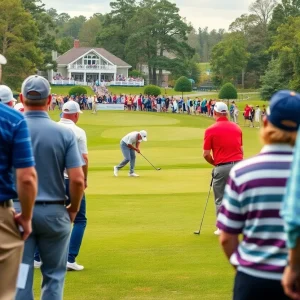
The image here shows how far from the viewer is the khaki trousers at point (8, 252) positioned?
17.6ft

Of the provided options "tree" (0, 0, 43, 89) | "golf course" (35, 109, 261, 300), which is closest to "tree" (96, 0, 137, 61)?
"tree" (0, 0, 43, 89)

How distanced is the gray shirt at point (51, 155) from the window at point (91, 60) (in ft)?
403

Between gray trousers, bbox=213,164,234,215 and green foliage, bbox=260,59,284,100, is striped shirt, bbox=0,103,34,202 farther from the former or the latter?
green foliage, bbox=260,59,284,100

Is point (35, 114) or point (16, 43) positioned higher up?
point (35, 114)

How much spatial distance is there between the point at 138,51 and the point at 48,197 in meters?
122

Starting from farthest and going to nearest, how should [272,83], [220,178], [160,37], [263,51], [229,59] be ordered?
[160,37] → [263,51] → [229,59] → [272,83] → [220,178]

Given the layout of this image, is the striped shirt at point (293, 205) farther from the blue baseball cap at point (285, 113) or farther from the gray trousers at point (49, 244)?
the gray trousers at point (49, 244)

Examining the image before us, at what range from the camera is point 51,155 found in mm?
6629

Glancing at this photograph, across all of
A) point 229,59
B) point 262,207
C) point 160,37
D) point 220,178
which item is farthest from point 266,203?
point 160,37

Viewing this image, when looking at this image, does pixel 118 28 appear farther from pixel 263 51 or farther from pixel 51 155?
pixel 51 155

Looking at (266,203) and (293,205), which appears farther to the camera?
(266,203)

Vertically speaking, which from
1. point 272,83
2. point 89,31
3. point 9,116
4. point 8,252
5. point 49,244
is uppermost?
point 89,31

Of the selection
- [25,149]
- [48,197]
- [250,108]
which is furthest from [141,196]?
[250,108]

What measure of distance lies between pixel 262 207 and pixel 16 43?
259 feet
